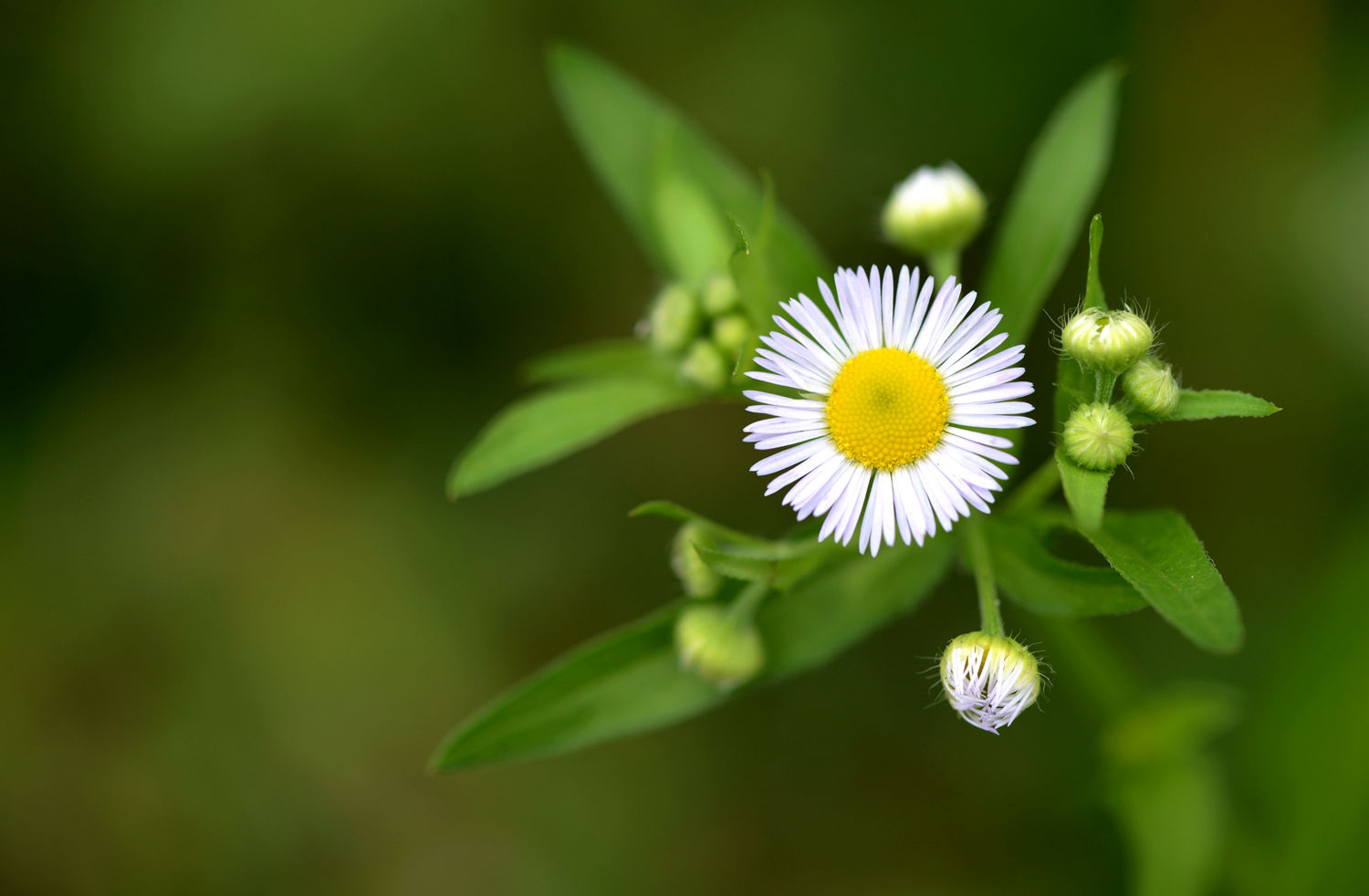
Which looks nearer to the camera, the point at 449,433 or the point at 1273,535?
the point at 1273,535

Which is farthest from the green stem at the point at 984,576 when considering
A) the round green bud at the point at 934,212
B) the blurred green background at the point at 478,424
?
the blurred green background at the point at 478,424

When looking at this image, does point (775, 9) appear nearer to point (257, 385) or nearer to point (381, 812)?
point (257, 385)

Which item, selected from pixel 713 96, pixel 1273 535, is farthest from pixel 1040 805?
pixel 713 96

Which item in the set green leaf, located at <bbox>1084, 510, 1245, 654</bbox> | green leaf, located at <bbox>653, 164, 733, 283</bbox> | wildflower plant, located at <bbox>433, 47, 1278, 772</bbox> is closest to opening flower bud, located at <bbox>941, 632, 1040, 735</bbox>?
wildflower plant, located at <bbox>433, 47, 1278, 772</bbox>

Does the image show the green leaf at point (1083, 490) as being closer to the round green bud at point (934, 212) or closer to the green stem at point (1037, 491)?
the green stem at point (1037, 491)

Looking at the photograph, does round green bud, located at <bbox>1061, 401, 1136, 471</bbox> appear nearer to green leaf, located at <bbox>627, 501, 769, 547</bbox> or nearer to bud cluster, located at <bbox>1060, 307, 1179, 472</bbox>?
bud cluster, located at <bbox>1060, 307, 1179, 472</bbox>

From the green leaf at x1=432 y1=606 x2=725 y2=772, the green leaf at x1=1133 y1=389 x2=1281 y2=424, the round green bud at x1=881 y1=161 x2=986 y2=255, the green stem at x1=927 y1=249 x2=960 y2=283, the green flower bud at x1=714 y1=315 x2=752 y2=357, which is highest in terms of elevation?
the round green bud at x1=881 y1=161 x2=986 y2=255

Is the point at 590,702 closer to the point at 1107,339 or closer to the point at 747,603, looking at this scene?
the point at 747,603
